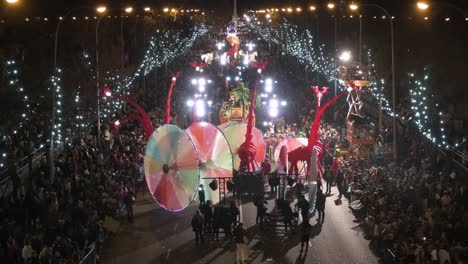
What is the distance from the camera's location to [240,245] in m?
17.3

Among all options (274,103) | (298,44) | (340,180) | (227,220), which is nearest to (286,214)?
(227,220)

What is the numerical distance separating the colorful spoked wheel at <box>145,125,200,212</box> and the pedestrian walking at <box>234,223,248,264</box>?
205 inches

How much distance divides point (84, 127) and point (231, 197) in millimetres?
10829

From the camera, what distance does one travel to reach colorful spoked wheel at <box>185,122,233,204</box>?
23438 millimetres

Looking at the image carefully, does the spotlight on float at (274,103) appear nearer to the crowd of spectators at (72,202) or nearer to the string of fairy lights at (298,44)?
the string of fairy lights at (298,44)

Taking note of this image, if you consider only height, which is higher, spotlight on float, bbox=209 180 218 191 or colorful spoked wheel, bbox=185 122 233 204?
colorful spoked wheel, bbox=185 122 233 204

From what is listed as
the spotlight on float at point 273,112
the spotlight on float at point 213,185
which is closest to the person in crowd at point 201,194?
the spotlight on float at point 213,185

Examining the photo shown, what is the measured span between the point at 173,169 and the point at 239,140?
5.02 meters

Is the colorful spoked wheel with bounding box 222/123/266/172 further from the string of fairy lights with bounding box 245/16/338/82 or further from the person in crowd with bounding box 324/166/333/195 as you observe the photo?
the string of fairy lights with bounding box 245/16/338/82

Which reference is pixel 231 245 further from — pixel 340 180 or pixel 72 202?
pixel 340 180

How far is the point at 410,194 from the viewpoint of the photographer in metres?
20.7

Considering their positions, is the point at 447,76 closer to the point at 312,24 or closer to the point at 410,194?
the point at 410,194

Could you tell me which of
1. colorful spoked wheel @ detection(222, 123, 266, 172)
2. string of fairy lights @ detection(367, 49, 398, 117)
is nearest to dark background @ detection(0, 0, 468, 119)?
string of fairy lights @ detection(367, 49, 398, 117)

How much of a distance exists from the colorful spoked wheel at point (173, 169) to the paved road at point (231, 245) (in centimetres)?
72
